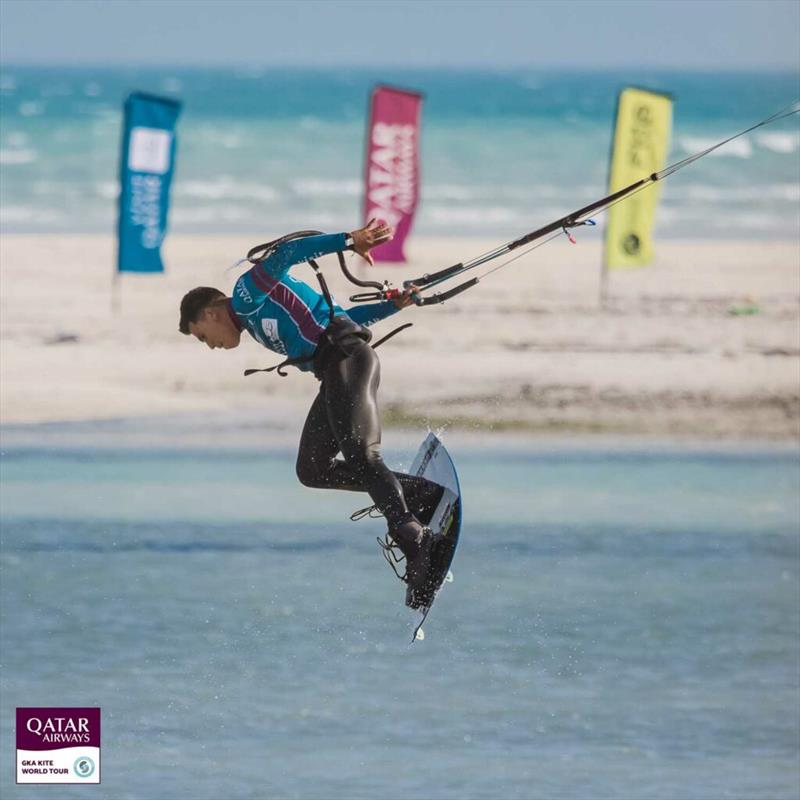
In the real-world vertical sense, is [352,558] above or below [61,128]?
below

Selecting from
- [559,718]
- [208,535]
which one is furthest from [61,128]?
[559,718]

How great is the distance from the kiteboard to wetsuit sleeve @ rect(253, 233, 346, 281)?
1.39m

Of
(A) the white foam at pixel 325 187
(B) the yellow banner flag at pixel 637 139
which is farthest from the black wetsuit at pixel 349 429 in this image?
(A) the white foam at pixel 325 187

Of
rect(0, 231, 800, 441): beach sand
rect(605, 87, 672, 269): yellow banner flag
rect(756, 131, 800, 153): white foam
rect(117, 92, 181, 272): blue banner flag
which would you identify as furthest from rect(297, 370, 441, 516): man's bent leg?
rect(756, 131, 800, 153): white foam

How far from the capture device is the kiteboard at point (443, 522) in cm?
886

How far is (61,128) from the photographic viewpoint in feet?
225

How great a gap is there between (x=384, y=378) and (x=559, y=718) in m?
10.6

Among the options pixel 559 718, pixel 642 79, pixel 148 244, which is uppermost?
pixel 642 79

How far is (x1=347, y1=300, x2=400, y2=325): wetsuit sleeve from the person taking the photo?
841cm

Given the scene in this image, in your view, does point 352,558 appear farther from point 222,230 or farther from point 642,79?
point 642,79

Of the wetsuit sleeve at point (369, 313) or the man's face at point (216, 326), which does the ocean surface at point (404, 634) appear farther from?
the man's face at point (216, 326)

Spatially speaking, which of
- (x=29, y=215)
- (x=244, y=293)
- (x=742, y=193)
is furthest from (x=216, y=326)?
(x=742, y=193)

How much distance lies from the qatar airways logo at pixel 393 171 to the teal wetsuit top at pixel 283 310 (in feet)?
56.2

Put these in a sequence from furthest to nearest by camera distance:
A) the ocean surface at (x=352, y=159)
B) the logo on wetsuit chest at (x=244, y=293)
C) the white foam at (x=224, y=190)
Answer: the white foam at (x=224, y=190)
the ocean surface at (x=352, y=159)
the logo on wetsuit chest at (x=244, y=293)
